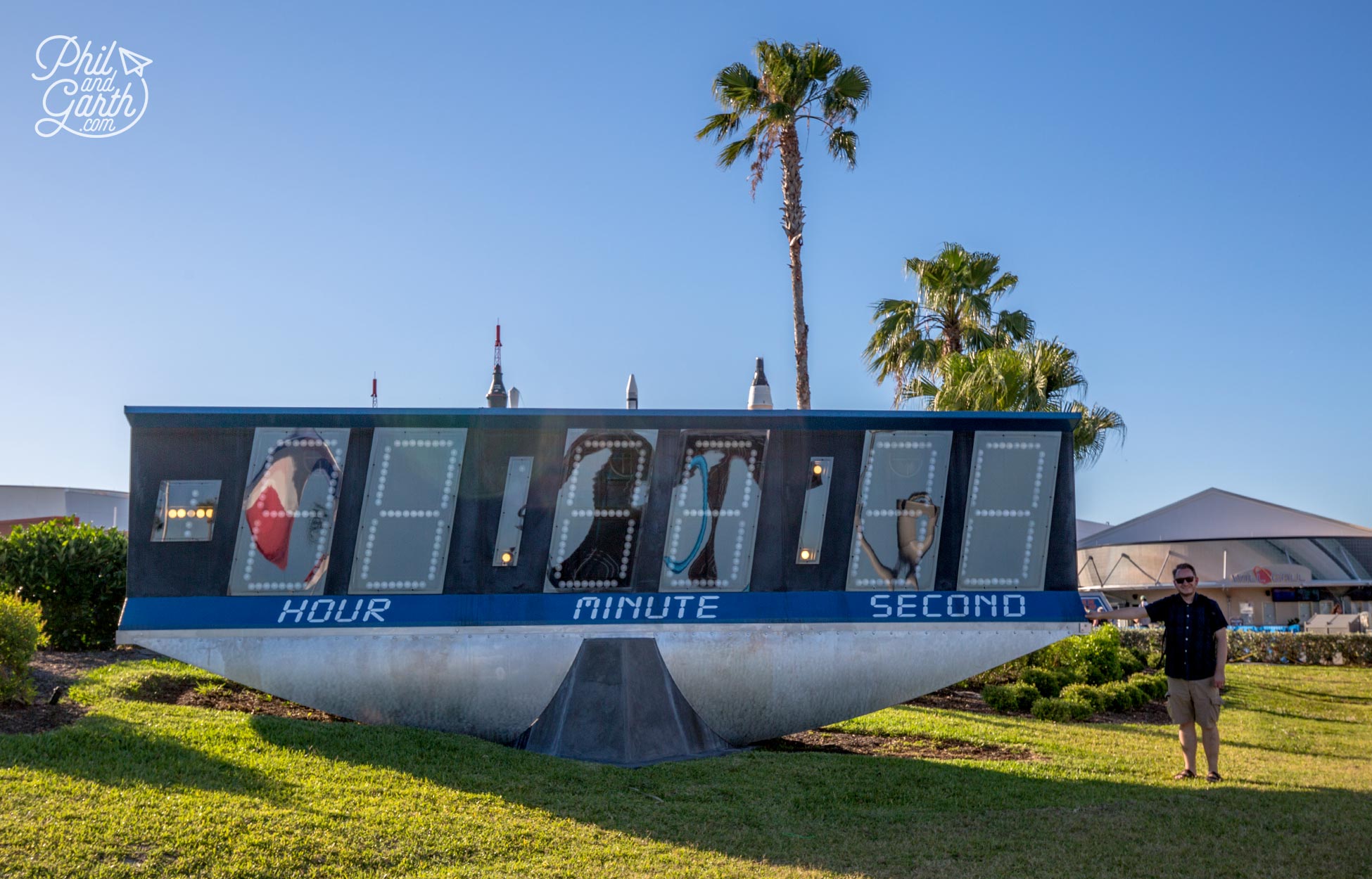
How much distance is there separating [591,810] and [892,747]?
592 centimetres

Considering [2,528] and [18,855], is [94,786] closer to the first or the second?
[18,855]

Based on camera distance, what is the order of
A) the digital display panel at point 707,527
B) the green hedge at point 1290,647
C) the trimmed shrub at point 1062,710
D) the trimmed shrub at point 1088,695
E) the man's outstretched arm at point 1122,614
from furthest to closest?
the green hedge at point 1290,647 < the trimmed shrub at point 1088,695 < the trimmed shrub at point 1062,710 < the digital display panel at point 707,527 < the man's outstretched arm at point 1122,614

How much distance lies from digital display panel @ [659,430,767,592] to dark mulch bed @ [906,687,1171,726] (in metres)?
5.79

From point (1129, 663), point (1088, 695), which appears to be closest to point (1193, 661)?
point (1088, 695)

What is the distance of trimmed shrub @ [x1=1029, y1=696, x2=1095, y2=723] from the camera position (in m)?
16.9

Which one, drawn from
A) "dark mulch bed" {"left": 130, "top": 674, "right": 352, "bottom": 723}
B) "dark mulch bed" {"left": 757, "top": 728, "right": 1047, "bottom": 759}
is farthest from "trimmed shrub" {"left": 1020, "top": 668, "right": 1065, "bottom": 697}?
"dark mulch bed" {"left": 130, "top": 674, "right": 352, "bottom": 723}

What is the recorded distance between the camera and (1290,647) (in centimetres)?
3272

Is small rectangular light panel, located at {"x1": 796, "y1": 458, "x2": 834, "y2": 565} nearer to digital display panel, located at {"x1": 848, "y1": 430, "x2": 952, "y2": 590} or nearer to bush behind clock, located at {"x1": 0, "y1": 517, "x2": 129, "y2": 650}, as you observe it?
digital display panel, located at {"x1": 848, "y1": 430, "x2": 952, "y2": 590}

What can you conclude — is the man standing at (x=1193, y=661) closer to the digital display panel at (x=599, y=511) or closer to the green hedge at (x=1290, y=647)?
the digital display panel at (x=599, y=511)

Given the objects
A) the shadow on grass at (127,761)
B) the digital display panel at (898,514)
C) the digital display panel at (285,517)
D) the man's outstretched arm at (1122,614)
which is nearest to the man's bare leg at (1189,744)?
the man's outstretched arm at (1122,614)

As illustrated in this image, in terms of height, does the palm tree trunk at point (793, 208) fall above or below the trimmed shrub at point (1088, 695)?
above

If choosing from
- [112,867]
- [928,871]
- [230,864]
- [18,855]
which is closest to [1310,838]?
[928,871]

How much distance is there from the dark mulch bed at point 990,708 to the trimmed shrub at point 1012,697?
0.11m

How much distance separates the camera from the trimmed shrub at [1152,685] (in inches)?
772
